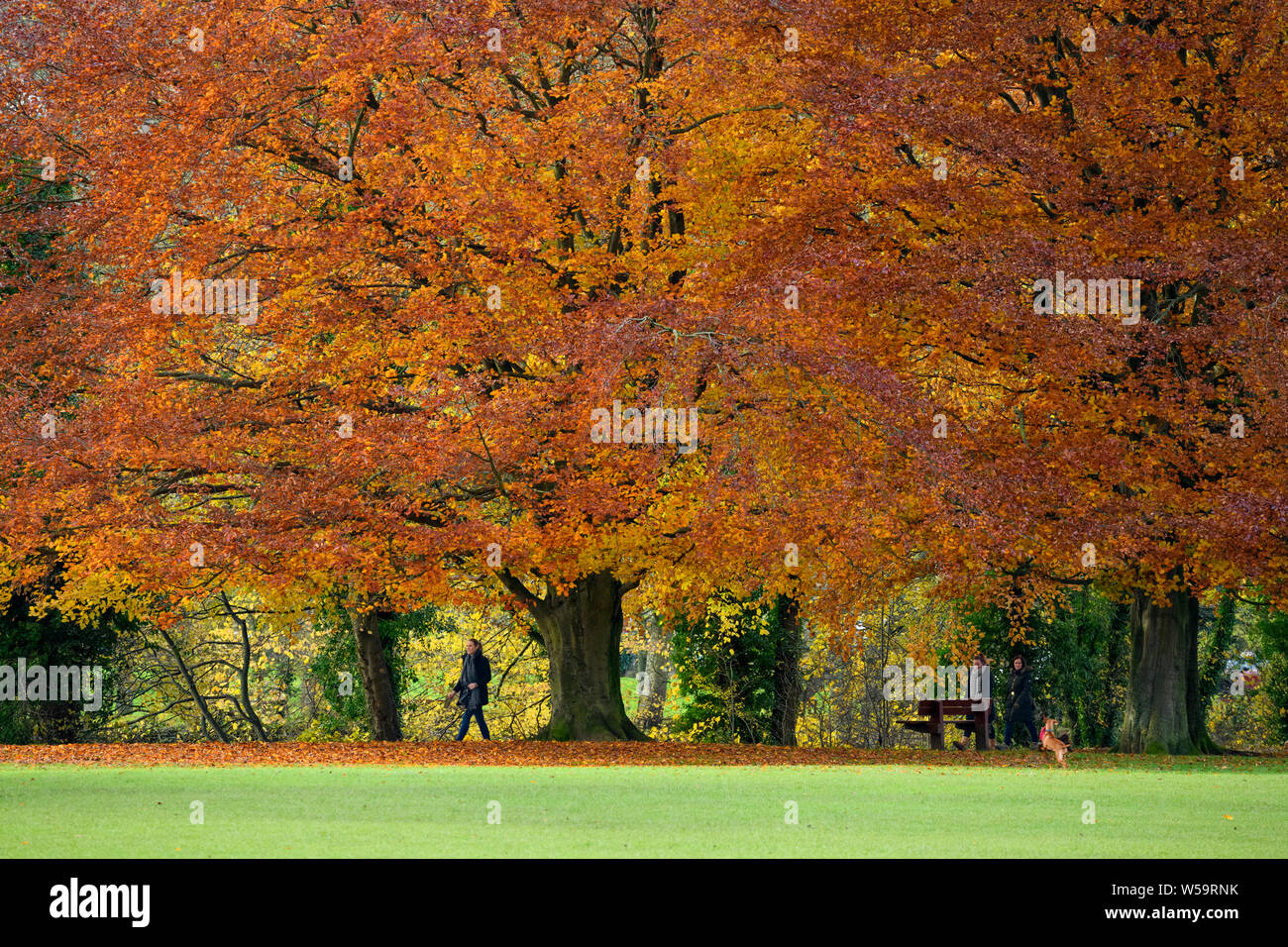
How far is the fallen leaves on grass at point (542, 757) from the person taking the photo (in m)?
21.1

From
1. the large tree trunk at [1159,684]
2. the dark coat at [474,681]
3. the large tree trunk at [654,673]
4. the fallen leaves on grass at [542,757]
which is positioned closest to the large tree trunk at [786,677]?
the fallen leaves on grass at [542,757]

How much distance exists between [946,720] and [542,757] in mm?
7870

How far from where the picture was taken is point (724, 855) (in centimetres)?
1030

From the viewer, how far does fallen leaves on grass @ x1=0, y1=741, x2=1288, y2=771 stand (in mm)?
21109

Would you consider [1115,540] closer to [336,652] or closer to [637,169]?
[637,169]

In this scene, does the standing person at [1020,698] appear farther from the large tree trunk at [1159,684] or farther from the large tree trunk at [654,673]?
the large tree trunk at [654,673]

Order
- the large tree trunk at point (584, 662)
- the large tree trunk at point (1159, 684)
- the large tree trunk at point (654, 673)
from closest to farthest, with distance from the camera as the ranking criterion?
the large tree trunk at point (1159, 684) < the large tree trunk at point (584, 662) < the large tree trunk at point (654, 673)

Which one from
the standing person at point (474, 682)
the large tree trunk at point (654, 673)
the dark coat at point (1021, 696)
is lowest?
the large tree trunk at point (654, 673)

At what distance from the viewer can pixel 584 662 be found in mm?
25688

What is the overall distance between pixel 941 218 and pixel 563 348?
5802mm

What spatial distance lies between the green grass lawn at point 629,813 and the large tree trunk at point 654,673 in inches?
888

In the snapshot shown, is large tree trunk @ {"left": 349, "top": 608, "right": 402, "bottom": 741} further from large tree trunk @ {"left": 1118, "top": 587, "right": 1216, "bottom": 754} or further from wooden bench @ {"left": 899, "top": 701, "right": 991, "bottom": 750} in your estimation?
→ large tree trunk @ {"left": 1118, "top": 587, "right": 1216, "bottom": 754}

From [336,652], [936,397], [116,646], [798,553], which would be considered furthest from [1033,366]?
[116,646]

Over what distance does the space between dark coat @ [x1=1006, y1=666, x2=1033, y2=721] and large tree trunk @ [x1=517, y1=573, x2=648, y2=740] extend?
6650 millimetres
